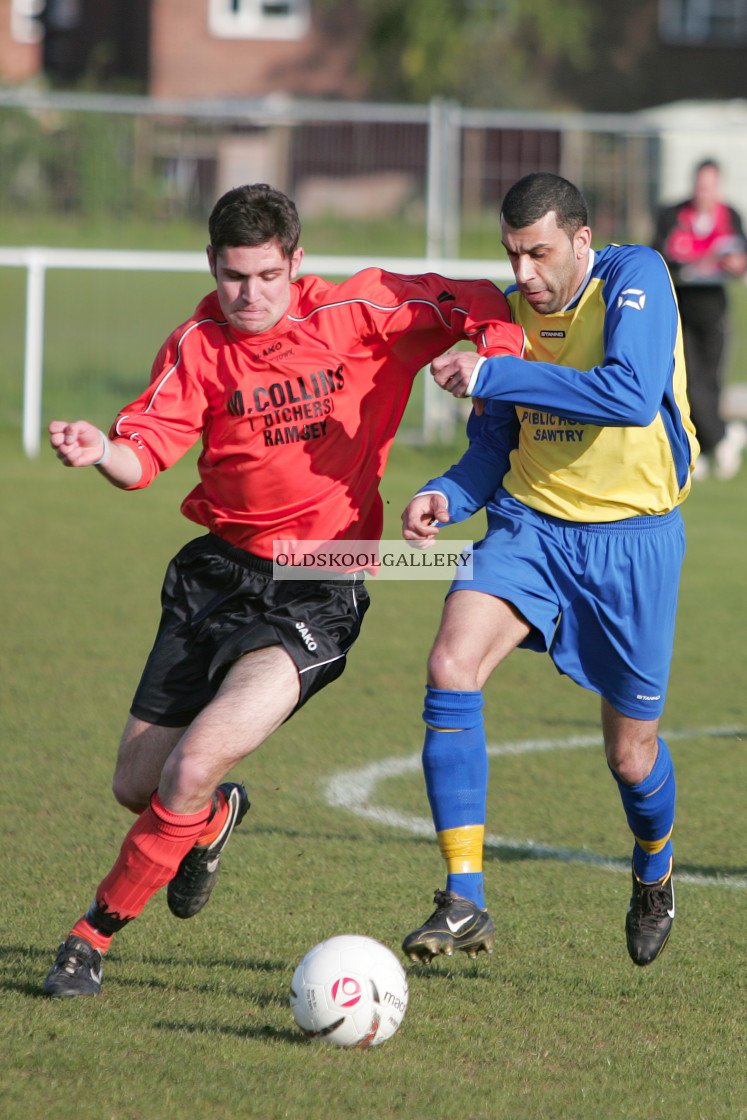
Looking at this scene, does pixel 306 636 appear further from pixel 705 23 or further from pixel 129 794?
pixel 705 23

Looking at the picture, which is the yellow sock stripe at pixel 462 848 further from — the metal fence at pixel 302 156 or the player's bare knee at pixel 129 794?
the metal fence at pixel 302 156

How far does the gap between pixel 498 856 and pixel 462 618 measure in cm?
138

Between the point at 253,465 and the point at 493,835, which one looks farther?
the point at 493,835

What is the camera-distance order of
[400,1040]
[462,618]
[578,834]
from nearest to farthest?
[400,1040] → [462,618] → [578,834]

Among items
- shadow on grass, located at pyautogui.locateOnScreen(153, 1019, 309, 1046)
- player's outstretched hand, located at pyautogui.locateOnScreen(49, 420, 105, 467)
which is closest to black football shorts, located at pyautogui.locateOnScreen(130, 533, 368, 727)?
player's outstretched hand, located at pyautogui.locateOnScreen(49, 420, 105, 467)

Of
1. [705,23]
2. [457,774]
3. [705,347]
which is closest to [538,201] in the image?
[457,774]

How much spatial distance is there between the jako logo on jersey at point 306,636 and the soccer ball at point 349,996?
2.70ft

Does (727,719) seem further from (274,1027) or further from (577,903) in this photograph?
(274,1027)

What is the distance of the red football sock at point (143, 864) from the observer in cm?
374

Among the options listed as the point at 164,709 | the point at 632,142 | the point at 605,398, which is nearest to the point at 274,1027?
the point at 164,709

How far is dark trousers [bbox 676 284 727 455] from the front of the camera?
12.0 metres

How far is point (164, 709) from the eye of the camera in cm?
407

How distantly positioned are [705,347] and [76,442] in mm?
9409

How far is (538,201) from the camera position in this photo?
3754mm
